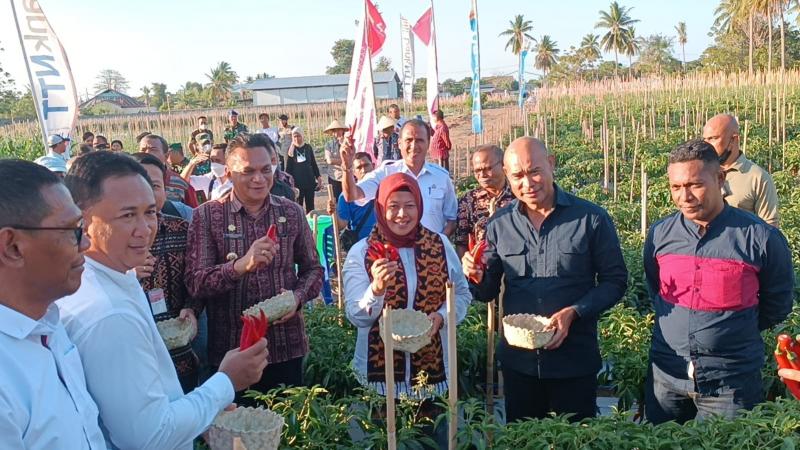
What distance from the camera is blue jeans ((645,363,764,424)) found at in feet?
9.41

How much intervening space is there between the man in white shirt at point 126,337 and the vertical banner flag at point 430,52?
9.33 m

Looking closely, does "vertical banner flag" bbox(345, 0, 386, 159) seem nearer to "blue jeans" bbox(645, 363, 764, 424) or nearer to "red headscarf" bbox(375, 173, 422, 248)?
"red headscarf" bbox(375, 173, 422, 248)

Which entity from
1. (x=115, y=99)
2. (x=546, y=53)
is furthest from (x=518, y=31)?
(x=115, y=99)

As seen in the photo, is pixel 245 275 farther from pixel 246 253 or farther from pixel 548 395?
pixel 548 395

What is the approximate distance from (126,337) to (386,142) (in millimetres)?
8048

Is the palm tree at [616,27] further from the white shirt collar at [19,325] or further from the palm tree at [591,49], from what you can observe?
the white shirt collar at [19,325]

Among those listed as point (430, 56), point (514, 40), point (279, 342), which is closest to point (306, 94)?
point (514, 40)

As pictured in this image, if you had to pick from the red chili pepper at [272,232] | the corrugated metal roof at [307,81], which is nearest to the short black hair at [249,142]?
the red chili pepper at [272,232]

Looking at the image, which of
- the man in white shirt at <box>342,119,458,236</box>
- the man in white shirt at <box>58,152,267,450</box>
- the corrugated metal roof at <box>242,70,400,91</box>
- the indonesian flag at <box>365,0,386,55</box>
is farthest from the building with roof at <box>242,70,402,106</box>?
the man in white shirt at <box>58,152,267,450</box>

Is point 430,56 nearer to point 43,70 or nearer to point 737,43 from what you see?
point 43,70

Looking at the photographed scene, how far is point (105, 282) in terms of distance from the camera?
1.79 meters

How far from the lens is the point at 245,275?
3.21 metres

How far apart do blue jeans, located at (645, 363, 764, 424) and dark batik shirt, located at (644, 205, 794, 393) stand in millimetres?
34

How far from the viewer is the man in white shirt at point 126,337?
1.64 m
